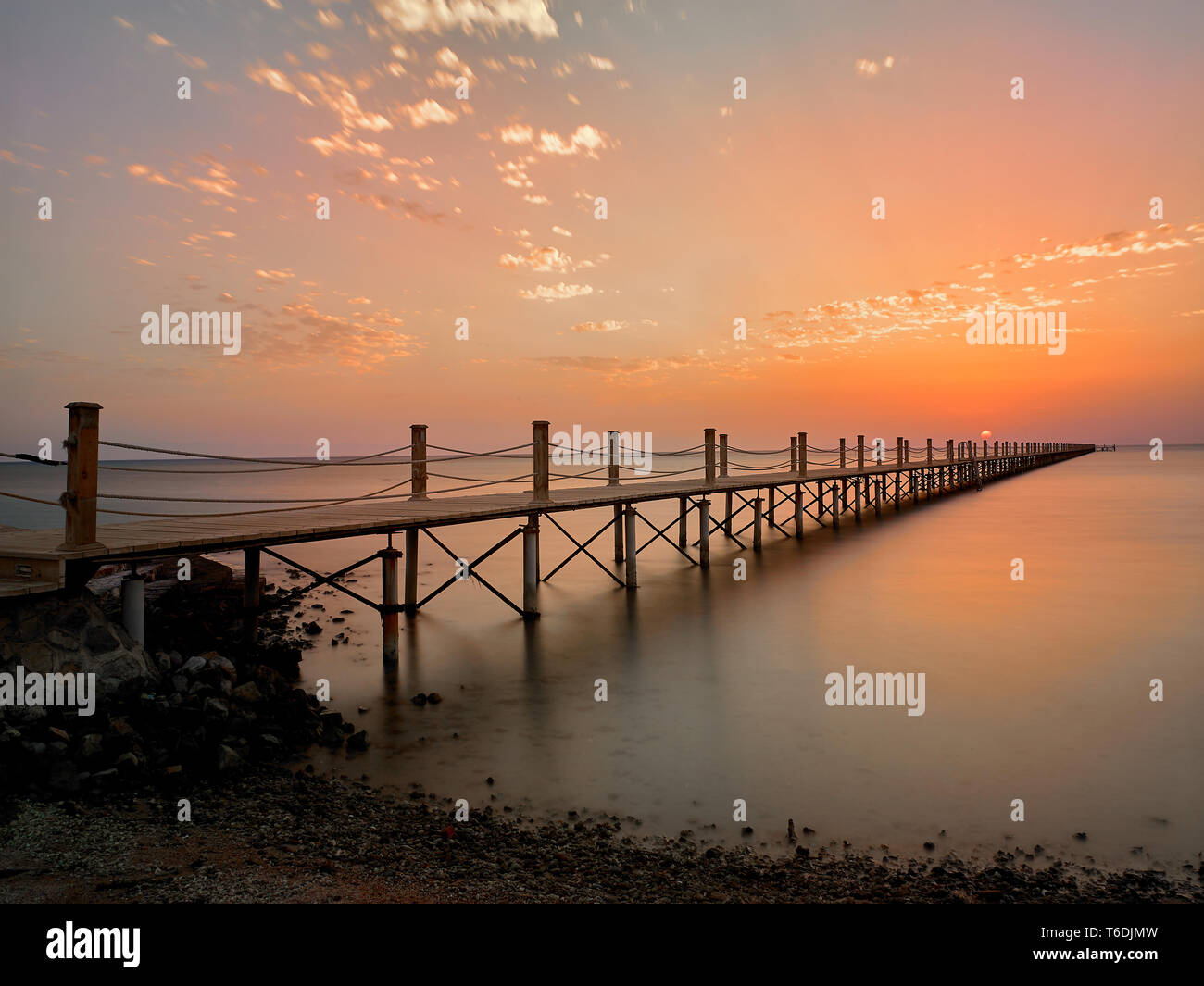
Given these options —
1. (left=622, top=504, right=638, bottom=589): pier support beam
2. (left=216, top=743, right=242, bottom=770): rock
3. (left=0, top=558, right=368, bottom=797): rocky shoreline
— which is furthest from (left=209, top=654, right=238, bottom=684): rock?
(left=622, top=504, right=638, bottom=589): pier support beam

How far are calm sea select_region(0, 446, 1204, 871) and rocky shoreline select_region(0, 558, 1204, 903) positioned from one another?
0.36m

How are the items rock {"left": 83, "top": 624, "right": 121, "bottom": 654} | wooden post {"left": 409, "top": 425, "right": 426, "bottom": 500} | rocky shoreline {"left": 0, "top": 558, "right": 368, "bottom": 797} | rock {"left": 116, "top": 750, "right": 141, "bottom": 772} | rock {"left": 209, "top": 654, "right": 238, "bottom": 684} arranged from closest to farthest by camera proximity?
rocky shoreline {"left": 0, "top": 558, "right": 368, "bottom": 797}, rock {"left": 116, "top": 750, "right": 141, "bottom": 772}, rock {"left": 83, "top": 624, "right": 121, "bottom": 654}, rock {"left": 209, "top": 654, "right": 238, "bottom": 684}, wooden post {"left": 409, "top": 425, "right": 426, "bottom": 500}

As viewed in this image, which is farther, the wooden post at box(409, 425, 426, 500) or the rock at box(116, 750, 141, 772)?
the wooden post at box(409, 425, 426, 500)

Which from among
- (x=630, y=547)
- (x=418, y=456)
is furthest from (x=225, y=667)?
(x=630, y=547)

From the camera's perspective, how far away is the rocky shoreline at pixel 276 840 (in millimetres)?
4453

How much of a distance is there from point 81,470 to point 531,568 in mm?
7096

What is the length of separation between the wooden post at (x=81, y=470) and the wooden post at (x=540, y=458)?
7021 mm

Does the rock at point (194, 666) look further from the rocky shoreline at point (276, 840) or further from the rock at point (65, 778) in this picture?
the rock at point (65, 778)

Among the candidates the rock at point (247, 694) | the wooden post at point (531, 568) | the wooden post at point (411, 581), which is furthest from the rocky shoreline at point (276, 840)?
the wooden post at point (411, 581)

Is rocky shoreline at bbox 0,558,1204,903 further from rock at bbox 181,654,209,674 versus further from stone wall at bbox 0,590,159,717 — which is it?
rock at bbox 181,654,209,674

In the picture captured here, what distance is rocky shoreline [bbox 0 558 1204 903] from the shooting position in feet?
14.6

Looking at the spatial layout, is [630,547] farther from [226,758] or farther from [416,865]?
[416,865]
